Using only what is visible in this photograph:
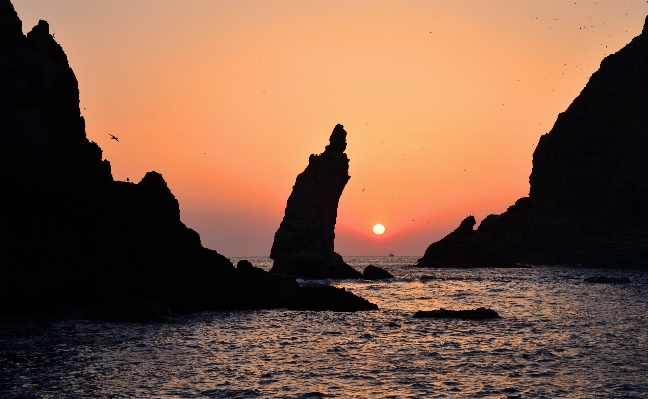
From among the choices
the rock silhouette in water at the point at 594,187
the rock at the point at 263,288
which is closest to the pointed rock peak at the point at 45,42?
the rock at the point at 263,288

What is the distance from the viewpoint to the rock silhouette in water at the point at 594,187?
516 ft

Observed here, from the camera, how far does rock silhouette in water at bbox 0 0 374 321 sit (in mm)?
42844

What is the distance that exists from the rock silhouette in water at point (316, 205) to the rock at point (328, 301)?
6299 centimetres

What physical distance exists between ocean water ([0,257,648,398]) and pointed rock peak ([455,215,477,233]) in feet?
433

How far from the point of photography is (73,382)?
72.4ft

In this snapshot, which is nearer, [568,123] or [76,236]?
[76,236]

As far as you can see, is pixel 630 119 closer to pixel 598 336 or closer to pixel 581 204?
pixel 581 204

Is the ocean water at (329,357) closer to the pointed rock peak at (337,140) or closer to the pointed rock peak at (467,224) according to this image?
the pointed rock peak at (337,140)

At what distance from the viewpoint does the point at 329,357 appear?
28125 millimetres

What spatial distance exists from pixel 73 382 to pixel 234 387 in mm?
5429

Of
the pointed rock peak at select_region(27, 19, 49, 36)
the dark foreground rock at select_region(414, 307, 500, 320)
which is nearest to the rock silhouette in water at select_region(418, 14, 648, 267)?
the dark foreground rock at select_region(414, 307, 500, 320)

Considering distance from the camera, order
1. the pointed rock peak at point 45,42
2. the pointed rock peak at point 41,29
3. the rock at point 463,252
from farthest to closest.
A: the rock at point 463,252, the pointed rock peak at point 41,29, the pointed rock peak at point 45,42

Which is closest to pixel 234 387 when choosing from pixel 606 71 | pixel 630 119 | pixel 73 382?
pixel 73 382

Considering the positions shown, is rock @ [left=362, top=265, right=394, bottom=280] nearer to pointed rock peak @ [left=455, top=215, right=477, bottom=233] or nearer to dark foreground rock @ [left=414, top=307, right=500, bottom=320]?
dark foreground rock @ [left=414, top=307, right=500, bottom=320]
